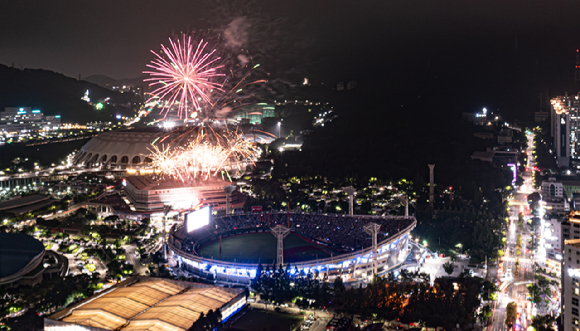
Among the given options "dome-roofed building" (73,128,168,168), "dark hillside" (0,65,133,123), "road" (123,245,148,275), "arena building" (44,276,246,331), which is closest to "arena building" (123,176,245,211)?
"road" (123,245,148,275)

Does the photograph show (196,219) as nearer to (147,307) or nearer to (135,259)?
(135,259)

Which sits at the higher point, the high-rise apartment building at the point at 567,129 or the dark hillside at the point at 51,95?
the dark hillside at the point at 51,95

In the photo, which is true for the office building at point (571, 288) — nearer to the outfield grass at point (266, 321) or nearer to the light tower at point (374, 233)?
the light tower at point (374, 233)

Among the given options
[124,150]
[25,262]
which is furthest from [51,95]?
[25,262]

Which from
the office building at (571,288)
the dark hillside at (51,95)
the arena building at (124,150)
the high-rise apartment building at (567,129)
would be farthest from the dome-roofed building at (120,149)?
the office building at (571,288)

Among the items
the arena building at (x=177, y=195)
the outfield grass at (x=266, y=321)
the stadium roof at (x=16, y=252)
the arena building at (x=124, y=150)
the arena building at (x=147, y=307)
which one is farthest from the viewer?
the arena building at (x=124, y=150)

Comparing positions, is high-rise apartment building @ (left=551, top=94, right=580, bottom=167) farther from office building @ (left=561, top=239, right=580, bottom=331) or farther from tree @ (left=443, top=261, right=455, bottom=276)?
office building @ (left=561, top=239, right=580, bottom=331)

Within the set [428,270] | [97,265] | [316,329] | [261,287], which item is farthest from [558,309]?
[97,265]
